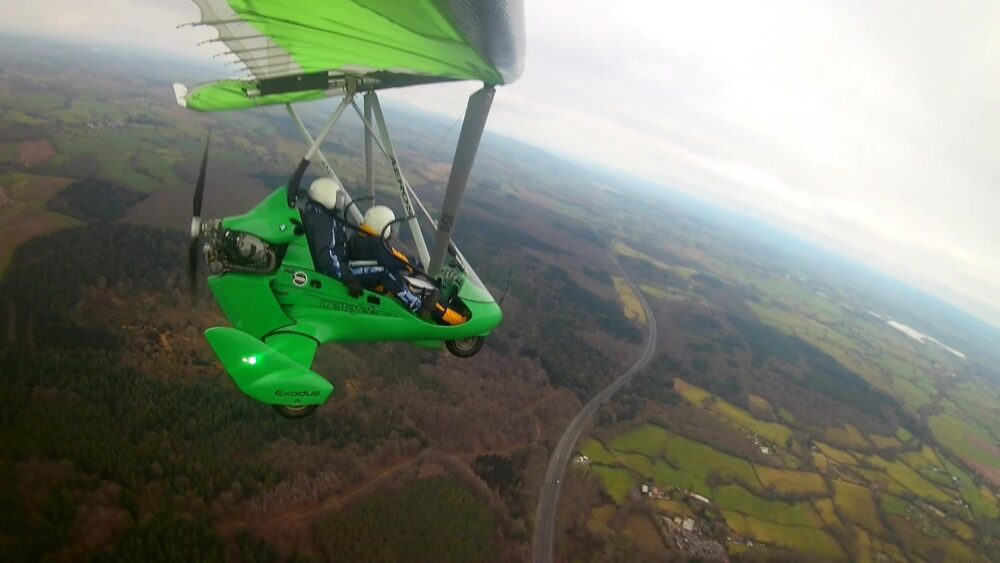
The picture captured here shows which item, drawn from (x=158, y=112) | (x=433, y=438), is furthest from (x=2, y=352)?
(x=158, y=112)

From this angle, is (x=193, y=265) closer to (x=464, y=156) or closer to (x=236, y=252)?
(x=236, y=252)

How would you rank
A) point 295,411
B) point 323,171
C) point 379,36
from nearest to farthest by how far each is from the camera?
1. point 379,36
2. point 295,411
3. point 323,171

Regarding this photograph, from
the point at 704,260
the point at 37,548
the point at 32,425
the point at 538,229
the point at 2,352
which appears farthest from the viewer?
the point at 704,260

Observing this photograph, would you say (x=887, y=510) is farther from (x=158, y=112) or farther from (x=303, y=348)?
(x=158, y=112)

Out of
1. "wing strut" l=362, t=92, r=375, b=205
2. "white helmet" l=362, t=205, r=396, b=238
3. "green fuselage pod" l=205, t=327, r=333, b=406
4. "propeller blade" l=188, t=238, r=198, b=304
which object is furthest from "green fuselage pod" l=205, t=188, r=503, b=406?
"wing strut" l=362, t=92, r=375, b=205

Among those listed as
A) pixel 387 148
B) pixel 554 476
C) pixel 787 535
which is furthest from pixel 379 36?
pixel 787 535
